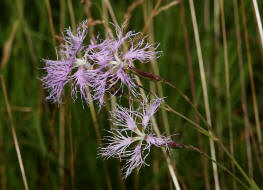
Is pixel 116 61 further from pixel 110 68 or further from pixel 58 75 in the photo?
pixel 58 75

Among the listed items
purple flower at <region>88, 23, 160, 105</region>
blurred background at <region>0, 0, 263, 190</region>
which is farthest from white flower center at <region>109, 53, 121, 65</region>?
blurred background at <region>0, 0, 263, 190</region>

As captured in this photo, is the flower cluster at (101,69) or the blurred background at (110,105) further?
the blurred background at (110,105)

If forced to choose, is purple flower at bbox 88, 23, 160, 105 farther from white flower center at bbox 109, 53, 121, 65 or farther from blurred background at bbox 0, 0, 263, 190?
blurred background at bbox 0, 0, 263, 190

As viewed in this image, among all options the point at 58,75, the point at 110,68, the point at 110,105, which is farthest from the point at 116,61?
the point at 110,105

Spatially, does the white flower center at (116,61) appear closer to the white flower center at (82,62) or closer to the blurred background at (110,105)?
the white flower center at (82,62)

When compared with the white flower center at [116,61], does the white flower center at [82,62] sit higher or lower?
higher

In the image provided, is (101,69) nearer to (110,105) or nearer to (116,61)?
(116,61)

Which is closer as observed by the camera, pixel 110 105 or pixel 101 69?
pixel 101 69

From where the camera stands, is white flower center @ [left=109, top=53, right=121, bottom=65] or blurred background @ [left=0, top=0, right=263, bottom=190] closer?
white flower center @ [left=109, top=53, right=121, bottom=65]

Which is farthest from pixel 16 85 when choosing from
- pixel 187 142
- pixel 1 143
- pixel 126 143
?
pixel 126 143

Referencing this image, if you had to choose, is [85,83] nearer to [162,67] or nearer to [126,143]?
[126,143]

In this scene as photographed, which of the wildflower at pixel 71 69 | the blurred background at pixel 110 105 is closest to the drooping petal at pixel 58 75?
the wildflower at pixel 71 69
